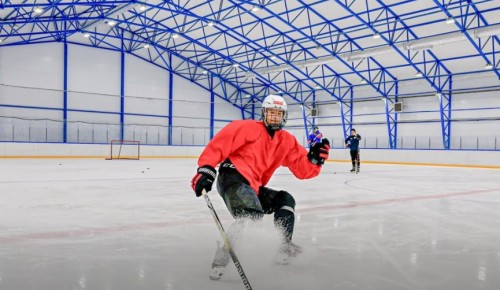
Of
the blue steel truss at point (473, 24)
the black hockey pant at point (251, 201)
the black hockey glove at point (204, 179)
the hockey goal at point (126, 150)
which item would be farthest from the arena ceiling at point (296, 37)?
the black hockey glove at point (204, 179)

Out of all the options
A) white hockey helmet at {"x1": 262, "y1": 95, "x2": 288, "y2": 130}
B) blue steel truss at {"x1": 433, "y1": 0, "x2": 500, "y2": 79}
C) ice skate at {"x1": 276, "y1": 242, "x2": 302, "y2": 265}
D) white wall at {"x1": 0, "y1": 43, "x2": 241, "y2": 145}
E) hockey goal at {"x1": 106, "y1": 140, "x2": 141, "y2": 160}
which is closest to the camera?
ice skate at {"x1": 276, "y1": 242, "x2": 302, "y2": 265}

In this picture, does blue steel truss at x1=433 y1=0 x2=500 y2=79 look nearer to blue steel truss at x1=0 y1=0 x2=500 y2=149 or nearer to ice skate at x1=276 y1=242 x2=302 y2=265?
blue steel truss at x1=0 y1=0 x2=500 y2=149

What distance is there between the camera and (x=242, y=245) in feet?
11.0

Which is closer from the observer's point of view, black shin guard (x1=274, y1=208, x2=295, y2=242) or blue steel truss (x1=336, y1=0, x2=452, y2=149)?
black shin guard (x1=274, y1=208, x2=295, y2=242)

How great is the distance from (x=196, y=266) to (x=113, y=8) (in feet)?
74.7

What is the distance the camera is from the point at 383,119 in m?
30.3

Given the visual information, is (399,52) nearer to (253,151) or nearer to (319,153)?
(319,153)

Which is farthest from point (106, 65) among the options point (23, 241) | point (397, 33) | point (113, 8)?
point (23, 241)

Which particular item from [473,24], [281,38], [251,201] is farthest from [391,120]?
[251,201]

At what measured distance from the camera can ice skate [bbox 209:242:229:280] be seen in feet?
8.80

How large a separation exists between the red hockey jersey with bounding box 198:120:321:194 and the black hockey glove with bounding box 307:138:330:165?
2.6 inches

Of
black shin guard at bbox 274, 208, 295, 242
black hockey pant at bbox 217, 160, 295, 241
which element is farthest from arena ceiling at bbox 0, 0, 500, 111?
black shin guard at bbox 274, 208, 295, 242

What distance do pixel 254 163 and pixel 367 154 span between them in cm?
2292

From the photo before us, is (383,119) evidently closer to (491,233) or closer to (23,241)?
(491,233)
